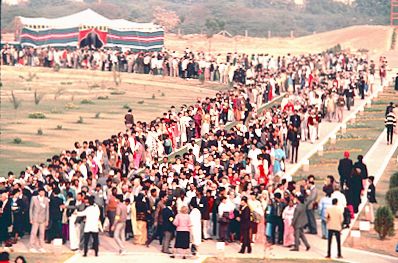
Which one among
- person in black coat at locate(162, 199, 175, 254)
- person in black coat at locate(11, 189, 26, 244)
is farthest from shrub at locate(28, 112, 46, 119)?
person in black coat at locate(162, 199, 175, 254)

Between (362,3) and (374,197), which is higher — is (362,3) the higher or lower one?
the higher one

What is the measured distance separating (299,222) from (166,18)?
8898 centimetres

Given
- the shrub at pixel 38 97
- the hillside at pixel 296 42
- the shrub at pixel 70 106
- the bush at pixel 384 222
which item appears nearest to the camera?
the bush at pixel 384 222

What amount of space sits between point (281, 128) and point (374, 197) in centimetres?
738

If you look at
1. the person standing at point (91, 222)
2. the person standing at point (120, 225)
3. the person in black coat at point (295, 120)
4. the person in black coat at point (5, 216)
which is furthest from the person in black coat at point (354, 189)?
the person in black coat at point (295, 120)

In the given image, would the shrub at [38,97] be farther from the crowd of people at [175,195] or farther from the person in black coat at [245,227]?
the person in black coat at [245,227]

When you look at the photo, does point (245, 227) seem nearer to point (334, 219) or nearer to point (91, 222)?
point (334, 219)

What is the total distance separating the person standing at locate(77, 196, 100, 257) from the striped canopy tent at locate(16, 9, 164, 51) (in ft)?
163

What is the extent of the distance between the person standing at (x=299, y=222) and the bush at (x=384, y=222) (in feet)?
6.27

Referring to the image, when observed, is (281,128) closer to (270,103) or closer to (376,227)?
(376,227)

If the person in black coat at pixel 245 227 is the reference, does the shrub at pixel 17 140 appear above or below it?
above

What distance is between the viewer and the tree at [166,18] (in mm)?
109625

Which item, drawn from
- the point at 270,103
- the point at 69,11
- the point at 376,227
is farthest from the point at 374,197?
the point at 69,11

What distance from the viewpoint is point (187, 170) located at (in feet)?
92.1
